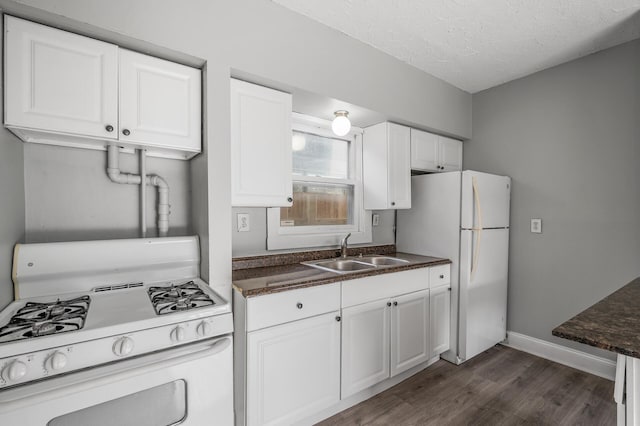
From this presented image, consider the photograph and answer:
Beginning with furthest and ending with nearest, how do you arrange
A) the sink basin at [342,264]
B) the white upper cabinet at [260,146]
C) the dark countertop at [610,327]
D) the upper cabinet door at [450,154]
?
1. the upper cabinet door at [450,154]
2. the sink basin at [342,264]
3. the white upper cabinet at [260,146]
4. the dark countertop at [610,327]

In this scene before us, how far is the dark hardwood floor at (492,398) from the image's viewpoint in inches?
74.0

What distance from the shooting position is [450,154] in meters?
3.10

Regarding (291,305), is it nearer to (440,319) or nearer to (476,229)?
(440,319)

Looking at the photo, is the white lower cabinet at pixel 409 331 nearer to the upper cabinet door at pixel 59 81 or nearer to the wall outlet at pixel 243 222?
the wall outlet at pixel 243 222

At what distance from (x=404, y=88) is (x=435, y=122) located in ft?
1.55

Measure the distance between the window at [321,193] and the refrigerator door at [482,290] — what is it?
0.88 metres

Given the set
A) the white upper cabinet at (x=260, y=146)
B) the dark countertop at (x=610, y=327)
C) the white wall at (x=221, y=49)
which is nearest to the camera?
the dark countertop at (x=610, y=327)

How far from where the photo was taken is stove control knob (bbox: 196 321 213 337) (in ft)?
4.13

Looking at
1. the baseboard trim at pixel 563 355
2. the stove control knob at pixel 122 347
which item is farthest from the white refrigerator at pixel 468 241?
the stove control knob at pixel 122 347

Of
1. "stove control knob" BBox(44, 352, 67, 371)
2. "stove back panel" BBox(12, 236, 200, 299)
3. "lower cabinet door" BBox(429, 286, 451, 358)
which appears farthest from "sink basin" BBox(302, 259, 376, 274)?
"stove control knob" BBox(44, 352, 67, 371)

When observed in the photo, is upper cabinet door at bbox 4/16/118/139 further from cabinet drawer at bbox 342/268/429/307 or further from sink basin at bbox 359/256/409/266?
sink basin at bbox 359/256/409/266

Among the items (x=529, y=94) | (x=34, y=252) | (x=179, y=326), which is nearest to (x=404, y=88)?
(x=529, y=94)

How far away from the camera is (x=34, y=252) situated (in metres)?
1.38

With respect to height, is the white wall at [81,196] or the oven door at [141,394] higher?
the white wall at [81,196]
